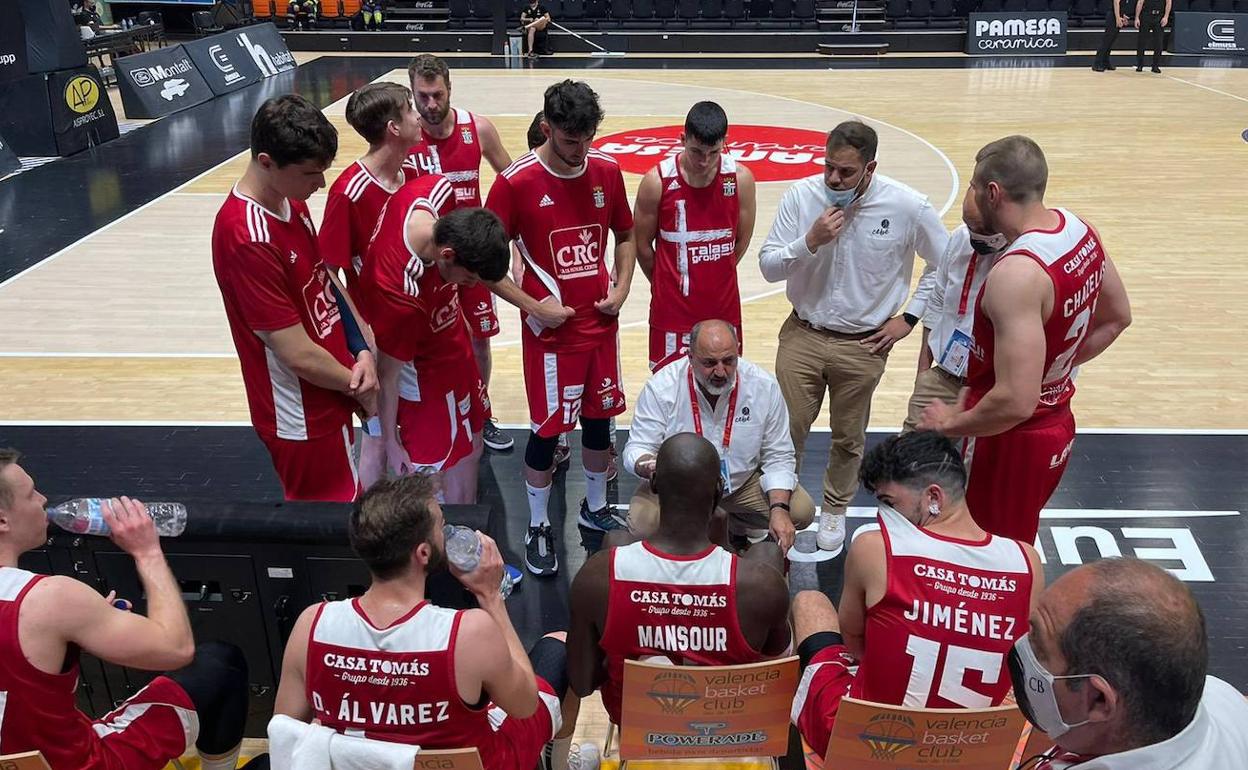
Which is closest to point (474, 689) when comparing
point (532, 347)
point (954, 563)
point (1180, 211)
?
point (954, 563)

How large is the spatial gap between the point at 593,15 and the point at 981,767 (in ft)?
72.8

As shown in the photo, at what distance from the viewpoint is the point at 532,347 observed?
4840 millimetres

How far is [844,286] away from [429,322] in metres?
1.95

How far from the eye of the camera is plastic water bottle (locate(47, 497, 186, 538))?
319 cm

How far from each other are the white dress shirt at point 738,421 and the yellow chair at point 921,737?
5.37 feet

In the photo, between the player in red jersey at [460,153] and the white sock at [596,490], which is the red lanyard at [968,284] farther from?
the player in red jersey at [460,153]

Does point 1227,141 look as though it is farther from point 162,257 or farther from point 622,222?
point 162,257

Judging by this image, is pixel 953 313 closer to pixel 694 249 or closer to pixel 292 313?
pixel 694 249

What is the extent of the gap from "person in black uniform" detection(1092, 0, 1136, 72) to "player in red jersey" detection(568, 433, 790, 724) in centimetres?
1859

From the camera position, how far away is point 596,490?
513cm

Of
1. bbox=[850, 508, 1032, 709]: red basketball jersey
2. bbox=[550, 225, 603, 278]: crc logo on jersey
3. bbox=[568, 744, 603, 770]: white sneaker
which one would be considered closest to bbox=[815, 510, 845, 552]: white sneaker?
bbox=[550, 225, 603, 278]: crc logo on jersey

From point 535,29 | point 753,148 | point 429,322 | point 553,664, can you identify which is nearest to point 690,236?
point 429,322

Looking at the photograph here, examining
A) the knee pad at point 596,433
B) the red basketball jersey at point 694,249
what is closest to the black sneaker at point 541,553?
the knee pad at point 596,433

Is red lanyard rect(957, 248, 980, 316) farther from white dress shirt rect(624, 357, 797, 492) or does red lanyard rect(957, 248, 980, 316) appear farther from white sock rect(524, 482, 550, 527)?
white sock rect(524, 482, 550, 527)
